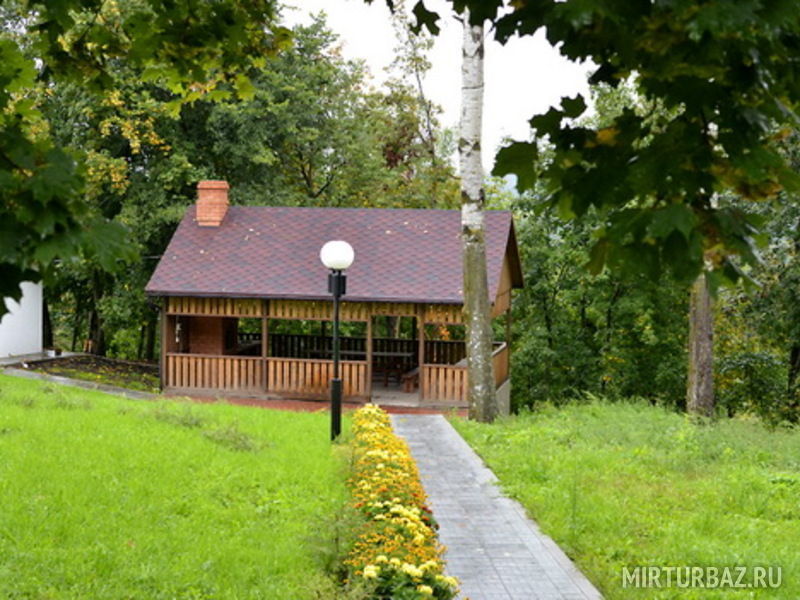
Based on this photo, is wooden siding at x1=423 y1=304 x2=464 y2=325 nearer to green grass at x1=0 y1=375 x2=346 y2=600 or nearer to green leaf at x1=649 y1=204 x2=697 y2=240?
green grass at x1=0 y1=375 x2=346 y2=600

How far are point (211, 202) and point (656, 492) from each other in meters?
15.1

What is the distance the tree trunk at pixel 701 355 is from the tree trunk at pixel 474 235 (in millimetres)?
4337

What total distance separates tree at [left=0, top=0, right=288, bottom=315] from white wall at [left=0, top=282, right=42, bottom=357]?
63.4 ft

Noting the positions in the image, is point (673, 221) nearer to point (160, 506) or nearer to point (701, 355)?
point (160, 506)

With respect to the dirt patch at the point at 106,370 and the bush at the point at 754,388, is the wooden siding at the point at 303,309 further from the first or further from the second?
the bush at the point at 754,388

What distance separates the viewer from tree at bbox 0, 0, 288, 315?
8.32ft

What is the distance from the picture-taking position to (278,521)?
7.20 metres

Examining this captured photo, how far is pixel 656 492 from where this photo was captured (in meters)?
8.61

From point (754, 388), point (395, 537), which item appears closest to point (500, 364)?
point (754, 388)

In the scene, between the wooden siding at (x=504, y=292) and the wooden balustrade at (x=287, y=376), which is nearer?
the wooden balustrade at (x=287, y=376)

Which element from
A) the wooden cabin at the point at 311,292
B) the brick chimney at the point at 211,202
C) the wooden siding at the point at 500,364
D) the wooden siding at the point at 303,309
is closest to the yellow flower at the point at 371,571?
the wooden cabin at the point at 311,292

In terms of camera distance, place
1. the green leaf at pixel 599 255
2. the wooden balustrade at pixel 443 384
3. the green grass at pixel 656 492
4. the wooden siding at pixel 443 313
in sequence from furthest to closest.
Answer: the wooden siding at pixel 443 313 < the wooden balustrade at pixel 443 384 < the green grass at pixel 656 492 < the green leaf at pixel 599 255

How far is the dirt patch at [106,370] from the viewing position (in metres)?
21.0

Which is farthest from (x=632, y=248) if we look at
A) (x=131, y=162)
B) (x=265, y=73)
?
(x=131, y=162)
